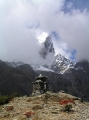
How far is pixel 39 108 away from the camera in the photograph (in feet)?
108

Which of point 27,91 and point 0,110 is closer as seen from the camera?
point 0,110

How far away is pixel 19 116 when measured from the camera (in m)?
29.3

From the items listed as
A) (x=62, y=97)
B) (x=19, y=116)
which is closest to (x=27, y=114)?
(x=19, y=116)

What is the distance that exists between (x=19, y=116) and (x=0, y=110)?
5.59 meters

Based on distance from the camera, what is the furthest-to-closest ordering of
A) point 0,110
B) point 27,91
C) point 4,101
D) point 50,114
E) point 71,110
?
point 27,91 → point 4,101 → point 0,110 → point 71,110 → point 50,114

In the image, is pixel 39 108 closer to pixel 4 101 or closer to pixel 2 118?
pixel 2 118

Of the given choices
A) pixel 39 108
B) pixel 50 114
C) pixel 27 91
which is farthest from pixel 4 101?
pixel 27 91

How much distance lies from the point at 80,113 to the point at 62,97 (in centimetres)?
1268

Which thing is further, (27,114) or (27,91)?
(27,91)

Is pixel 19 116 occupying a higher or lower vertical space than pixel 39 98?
lower

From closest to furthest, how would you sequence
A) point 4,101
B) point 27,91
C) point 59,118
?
1. point 59,118
2. point 4,101
3. point 27,91

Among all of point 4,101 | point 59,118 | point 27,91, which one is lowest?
point 59,118

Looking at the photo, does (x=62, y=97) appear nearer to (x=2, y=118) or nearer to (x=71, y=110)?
(x=71, y=110)

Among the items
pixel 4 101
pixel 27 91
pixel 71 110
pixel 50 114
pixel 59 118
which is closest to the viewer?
pixel 59 118
